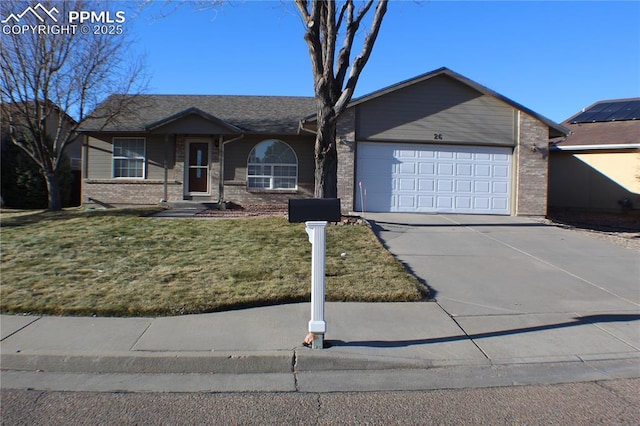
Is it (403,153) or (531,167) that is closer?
(403,153)

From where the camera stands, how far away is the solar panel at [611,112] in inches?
931

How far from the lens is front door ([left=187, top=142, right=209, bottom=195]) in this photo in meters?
18.3

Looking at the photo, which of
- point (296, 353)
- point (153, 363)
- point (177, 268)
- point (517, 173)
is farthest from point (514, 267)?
point (517, 173)

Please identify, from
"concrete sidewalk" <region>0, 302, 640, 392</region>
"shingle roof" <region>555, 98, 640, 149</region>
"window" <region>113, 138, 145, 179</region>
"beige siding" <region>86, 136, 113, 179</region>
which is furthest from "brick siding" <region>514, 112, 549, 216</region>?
"beige siding" <region>86, 136, 113, 179</region>

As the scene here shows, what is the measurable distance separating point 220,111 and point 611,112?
19364mm

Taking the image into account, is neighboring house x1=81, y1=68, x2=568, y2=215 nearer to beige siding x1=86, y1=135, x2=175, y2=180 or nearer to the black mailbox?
beige siding x1=86, y1=135, x2=175, y2=180

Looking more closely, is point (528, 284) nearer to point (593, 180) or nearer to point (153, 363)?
point (153, 363)

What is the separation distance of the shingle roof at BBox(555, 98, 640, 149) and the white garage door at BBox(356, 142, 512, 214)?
717cm

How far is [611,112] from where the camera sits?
24.9m

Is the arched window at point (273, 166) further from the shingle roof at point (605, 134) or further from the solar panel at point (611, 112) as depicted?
the solar panel at point (611, 112)

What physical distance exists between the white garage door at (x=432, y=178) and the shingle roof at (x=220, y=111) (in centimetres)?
358

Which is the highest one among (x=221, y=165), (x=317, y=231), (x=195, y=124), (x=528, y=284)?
(x=195, y=124)

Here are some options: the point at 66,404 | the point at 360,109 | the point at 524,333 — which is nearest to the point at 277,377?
the point at 66,404

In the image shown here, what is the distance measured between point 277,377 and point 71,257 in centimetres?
562
